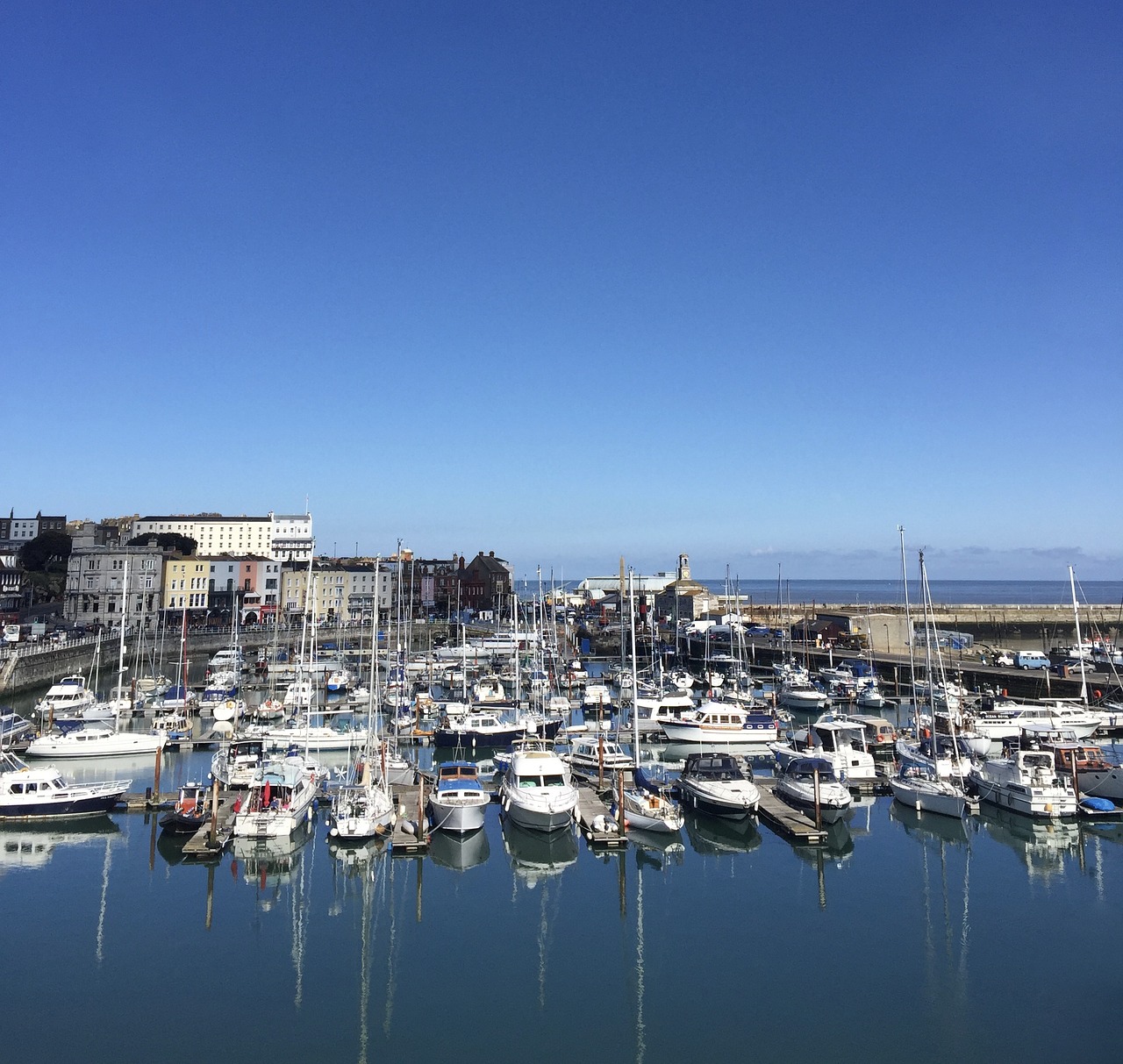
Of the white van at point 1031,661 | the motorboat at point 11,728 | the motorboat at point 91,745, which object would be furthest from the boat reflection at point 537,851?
the white van at point 1031,661

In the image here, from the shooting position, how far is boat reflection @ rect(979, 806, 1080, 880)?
29547 mm

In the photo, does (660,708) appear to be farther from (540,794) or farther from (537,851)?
(537,851)

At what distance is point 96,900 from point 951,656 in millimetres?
75102

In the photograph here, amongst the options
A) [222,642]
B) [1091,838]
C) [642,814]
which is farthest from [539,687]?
[222,642]

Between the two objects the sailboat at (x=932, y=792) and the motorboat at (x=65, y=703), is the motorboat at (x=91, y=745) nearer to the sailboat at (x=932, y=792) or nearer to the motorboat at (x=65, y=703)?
the motorboat at (x=65, y=703)

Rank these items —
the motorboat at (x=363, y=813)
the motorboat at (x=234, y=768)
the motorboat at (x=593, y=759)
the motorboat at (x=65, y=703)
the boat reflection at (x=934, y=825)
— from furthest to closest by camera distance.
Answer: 1. the motorboat at (x=65, y=703)
2. the motorboat at (x=593, y=759)
3. the motorboat at (x=234, y=768)
4. the boat reflection at (x=934, y=825)
5. the motorboat at (x=363, y=813)

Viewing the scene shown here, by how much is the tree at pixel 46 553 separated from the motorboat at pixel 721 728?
125274mm

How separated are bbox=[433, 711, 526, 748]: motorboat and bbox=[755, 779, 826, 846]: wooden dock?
53.7 feet

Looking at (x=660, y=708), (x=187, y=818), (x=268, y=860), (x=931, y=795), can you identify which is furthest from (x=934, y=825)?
(x=187, y=818)

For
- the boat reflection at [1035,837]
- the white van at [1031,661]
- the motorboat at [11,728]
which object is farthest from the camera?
the white van at [1031,661]

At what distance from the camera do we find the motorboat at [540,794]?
30.9 meters

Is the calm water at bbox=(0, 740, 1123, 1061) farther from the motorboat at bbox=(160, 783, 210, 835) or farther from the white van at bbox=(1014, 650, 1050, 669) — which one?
the white van at bbox=(1014, 650, 1050, 669)

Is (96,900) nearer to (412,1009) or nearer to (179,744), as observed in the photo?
(412,1009)

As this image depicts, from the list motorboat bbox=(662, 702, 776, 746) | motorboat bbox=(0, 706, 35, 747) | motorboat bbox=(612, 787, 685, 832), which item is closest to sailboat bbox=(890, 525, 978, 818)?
motorboat bbox=(612, 787, 685, 832)
